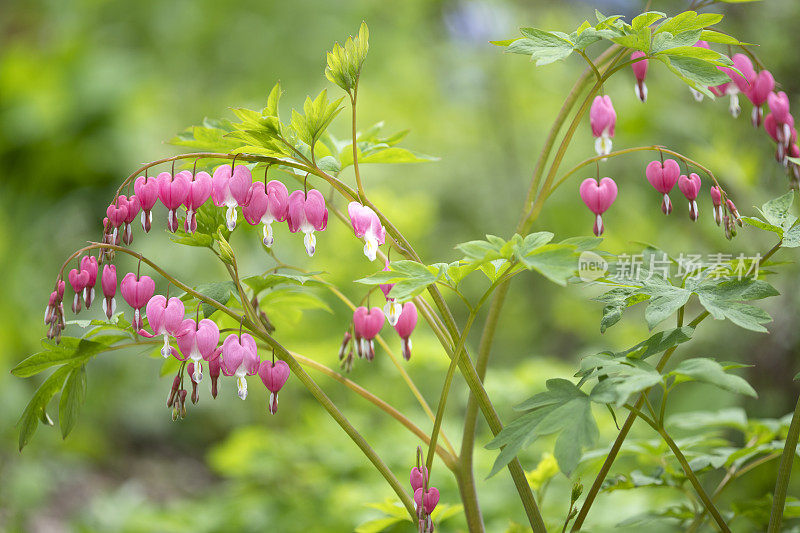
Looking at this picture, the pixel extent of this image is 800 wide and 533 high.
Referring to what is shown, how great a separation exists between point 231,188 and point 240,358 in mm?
242

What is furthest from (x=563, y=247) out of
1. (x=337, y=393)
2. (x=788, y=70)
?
(x=337, y=393)

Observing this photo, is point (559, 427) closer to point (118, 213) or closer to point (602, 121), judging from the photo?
point (602, 121)

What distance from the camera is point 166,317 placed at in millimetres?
984

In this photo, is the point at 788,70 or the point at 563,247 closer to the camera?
the point at 563,247

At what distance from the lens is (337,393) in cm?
355

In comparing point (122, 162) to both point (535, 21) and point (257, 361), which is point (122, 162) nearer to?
point (535, 21)

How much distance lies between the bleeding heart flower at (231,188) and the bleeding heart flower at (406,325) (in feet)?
0.97

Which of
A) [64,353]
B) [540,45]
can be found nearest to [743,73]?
[540,45]

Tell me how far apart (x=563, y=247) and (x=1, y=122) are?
5.36m

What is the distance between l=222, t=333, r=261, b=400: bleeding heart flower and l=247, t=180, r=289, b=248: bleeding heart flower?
0.15 metres

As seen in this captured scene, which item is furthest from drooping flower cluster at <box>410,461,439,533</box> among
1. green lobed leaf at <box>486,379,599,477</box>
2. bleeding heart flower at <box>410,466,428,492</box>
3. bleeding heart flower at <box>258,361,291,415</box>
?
bleeding heart flower at <box>258,361,291,415</box>

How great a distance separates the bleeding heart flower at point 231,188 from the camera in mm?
981

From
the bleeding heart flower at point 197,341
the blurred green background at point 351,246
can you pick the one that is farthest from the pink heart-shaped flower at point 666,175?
the blurred green background at point 351,246

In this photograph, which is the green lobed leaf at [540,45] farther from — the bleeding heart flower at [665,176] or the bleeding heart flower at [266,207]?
the bleeding heart flower at [266,207]
